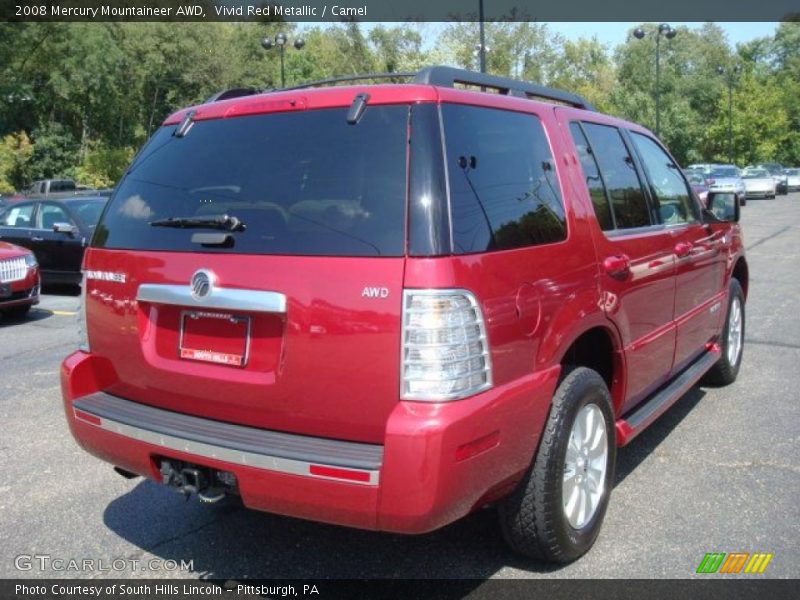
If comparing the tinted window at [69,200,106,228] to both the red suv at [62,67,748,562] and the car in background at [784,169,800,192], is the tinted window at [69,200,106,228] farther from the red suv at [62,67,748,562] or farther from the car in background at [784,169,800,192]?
the car in background at [784,169,800,192]

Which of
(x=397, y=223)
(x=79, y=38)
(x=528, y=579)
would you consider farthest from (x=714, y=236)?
(x=79, y=38)

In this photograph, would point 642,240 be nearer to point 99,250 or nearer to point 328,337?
point 328,337

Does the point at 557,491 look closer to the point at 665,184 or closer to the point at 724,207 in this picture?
the point at 665,184

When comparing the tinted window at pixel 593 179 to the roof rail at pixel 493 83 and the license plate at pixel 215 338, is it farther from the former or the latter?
the license plate at pixel 215 338

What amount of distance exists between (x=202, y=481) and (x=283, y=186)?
1153mm

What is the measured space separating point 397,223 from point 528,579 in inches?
62.9

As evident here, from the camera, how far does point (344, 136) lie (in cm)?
289

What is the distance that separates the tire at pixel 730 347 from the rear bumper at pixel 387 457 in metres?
3.22

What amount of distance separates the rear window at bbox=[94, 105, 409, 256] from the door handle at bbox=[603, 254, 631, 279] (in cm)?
127

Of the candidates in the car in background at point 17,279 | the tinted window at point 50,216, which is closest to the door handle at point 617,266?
the car in background at point 17,279

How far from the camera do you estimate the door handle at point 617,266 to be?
354 centimetres

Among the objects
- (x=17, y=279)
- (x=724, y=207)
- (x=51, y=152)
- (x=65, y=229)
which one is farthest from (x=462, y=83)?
(x=51, y=152)

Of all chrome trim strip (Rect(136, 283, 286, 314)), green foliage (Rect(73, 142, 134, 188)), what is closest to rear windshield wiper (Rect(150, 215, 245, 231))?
chrome trim strip (Rect(136, 283, 286, 314))

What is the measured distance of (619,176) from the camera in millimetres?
4090
